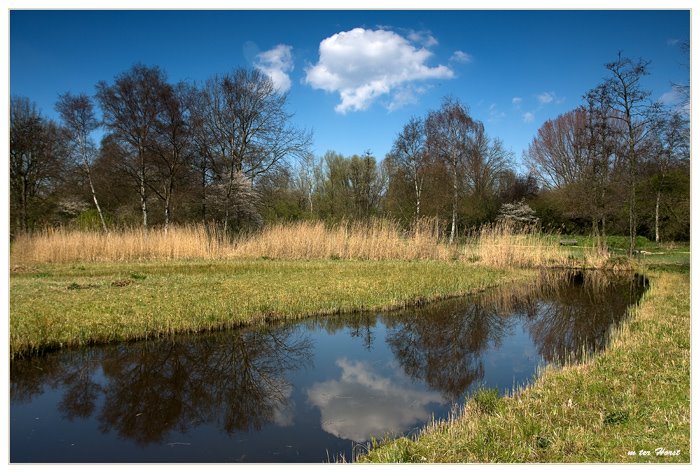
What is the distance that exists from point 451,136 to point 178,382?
27340 millimetres

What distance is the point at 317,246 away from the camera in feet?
61.0

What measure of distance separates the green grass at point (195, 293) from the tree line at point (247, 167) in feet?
23.8

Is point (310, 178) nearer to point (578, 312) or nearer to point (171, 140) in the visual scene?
point (171, 140)

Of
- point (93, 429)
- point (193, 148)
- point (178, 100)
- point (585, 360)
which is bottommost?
point (93, 429)

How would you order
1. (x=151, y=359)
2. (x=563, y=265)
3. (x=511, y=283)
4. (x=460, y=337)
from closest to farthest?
(x=151, y=359) → (x=460, y=337) → (x=511, y=283) → (x=563, y=265)

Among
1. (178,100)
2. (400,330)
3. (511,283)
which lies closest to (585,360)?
(400,330)

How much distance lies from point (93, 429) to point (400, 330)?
5.57 metres

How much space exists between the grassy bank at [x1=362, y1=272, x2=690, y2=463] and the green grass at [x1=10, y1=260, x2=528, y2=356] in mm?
5252

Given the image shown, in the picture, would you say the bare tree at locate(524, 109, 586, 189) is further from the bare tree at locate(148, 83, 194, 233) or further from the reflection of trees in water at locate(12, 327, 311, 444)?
the reflection of trees in water at locate(12, 327, 311, 444)

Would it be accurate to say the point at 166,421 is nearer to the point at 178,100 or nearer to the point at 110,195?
the point at 178,100

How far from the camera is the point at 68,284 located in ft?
34.3

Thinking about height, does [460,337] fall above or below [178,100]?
below

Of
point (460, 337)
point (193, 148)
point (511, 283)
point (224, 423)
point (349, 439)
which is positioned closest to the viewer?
point (349, 439)

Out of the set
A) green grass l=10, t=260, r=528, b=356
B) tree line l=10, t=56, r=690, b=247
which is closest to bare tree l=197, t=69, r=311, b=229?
tree line l=10, t=56, r=690, b=247
